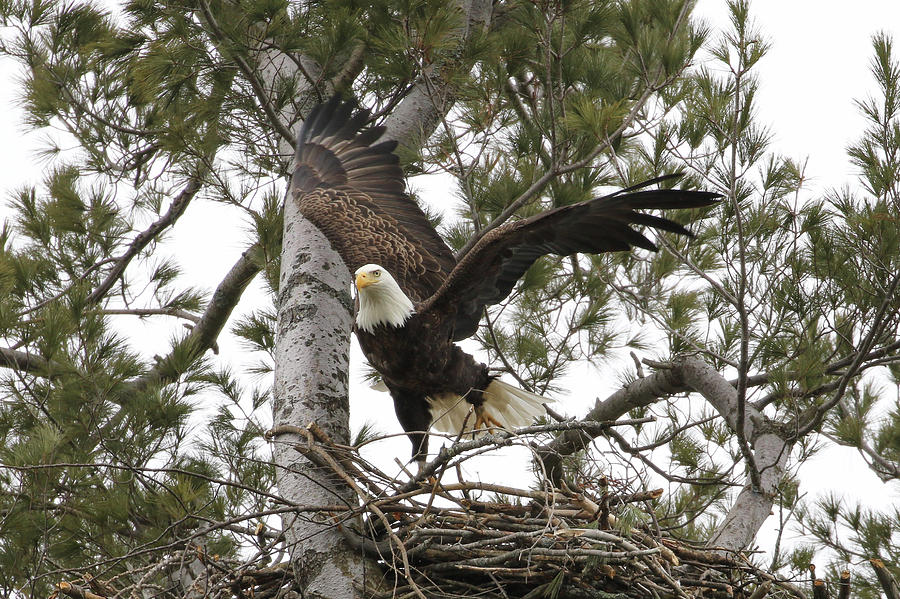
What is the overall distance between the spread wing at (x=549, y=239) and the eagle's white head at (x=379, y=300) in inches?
4.7

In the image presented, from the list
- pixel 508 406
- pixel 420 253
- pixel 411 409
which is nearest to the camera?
pixel 411 409

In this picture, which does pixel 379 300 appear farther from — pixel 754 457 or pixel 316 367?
pixel 754 457

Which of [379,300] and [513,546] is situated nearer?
[513,546]

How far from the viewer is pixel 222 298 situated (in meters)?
4.79

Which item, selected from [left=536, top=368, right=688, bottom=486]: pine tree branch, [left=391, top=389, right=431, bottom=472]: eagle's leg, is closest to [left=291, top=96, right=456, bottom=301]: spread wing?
[left=391, top=389, right=431, bottom=472]: eagle's leg

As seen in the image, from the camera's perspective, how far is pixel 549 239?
3.71 m

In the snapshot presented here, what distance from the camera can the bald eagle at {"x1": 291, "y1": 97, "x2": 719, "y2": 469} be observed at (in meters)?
3.57

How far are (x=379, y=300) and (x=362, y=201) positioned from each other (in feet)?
2.39

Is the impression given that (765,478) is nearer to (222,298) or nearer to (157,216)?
(222,298)

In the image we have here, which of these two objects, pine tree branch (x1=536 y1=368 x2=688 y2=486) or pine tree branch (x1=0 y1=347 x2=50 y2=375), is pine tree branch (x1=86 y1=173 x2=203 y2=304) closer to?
pine tree branch (x1=0 y1=347 x2=50 y2=375)

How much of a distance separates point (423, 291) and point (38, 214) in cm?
189

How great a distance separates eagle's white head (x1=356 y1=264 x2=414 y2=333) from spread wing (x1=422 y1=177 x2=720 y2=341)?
0.12 m

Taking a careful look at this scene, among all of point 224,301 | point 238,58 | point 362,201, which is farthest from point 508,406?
point 238,58

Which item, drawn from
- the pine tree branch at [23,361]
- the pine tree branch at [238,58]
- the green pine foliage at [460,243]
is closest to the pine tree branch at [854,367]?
the green pine foliage at [460,243]
